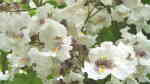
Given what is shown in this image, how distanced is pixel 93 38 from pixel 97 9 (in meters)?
0.10

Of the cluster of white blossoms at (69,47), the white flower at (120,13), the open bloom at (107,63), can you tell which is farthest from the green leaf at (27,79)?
the white flower at (120,13)

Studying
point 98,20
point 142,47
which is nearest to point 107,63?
point 142,47

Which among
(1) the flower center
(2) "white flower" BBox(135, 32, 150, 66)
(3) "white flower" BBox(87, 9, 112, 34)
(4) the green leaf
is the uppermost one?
(3) "white flower" BBox(87, 9, 112, 34)

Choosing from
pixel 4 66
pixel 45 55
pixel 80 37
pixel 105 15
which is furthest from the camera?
pixel 4 66

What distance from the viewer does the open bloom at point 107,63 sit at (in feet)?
4.05

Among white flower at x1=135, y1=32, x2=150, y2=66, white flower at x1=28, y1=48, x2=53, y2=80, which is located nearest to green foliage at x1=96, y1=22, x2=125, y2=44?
white flower at x1=135, y1=32, x2=150, y2=66

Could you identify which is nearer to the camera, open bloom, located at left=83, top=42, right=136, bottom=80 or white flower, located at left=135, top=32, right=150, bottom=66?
open bloom, located at left=83, top=42, right=136, bottom=80

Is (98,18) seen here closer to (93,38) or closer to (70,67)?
(93,38)

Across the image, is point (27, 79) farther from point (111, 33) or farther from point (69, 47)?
point (111, 33)

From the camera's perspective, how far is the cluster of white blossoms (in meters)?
1.26

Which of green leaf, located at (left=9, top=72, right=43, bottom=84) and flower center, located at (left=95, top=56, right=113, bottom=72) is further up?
flower center, located at (left=95, top=56, right=113, bottom=72)

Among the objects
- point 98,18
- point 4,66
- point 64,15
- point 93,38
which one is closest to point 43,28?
point 64,15

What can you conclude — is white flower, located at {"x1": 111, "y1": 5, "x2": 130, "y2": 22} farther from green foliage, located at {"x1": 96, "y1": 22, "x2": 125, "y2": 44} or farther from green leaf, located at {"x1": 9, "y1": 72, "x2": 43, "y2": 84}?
green leaf, located at {"x1": 9, "y1": 72, "x2": 43, "y2": 84}

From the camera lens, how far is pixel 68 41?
1.24 metres
